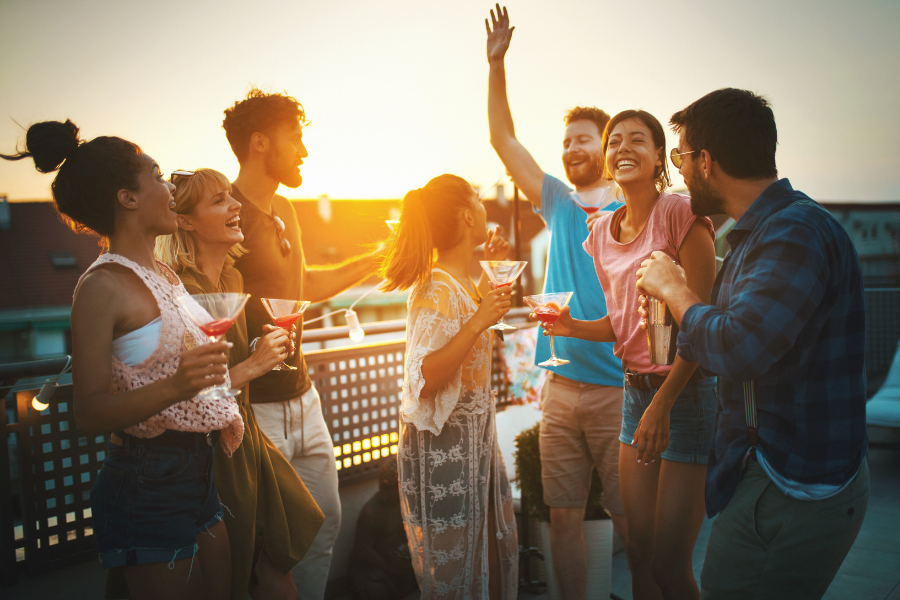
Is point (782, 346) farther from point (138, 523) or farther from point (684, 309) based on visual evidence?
point (138, 523)

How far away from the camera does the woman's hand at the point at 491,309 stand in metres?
1.83

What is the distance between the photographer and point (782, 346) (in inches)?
45.3

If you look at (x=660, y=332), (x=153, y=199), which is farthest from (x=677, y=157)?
(x=153, y=199)

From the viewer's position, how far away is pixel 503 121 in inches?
109

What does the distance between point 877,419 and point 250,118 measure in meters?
6.12

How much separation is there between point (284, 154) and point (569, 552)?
7.70ft

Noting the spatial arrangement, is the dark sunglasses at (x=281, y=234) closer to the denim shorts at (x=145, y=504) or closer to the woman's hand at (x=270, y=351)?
the woman's hand at (x=270, y=351)

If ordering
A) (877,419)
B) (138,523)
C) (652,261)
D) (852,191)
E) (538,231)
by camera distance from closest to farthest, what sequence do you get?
(138,523) → (652,261) → (877,419) → (852,191) → (538,231)

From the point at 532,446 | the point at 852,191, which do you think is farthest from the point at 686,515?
the point at 852,191

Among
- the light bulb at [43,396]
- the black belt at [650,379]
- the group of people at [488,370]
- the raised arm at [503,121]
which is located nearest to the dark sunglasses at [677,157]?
the group of people at [488,370]

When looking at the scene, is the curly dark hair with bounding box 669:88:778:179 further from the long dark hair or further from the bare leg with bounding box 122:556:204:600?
the bare leg with bounding box 122:556:204:600

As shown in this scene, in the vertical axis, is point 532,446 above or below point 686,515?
below

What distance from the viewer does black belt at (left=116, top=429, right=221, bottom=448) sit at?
136cm

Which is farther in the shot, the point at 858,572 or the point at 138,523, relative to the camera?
the point at 858,572
